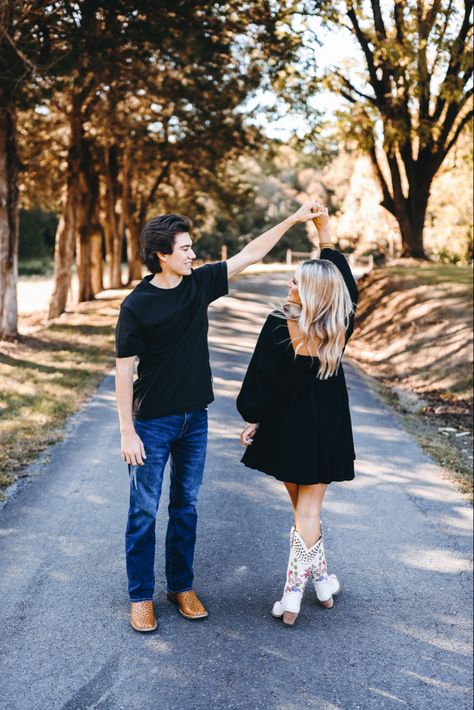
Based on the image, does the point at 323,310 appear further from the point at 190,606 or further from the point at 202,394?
the point at 190,606

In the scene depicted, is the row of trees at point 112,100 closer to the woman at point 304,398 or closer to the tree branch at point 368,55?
the tree branch at point 368,55

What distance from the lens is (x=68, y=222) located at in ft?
63.5

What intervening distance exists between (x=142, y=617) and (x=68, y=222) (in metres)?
16.7

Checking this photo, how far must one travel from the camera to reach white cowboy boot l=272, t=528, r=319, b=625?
4199mm

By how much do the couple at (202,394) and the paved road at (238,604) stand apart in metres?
0.27

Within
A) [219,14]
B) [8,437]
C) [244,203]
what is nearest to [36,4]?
[219,14]

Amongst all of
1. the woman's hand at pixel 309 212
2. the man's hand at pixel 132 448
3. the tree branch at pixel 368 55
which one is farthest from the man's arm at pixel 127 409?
the tree branch at pixel 368 55

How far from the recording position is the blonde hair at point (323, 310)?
Result: 380cm

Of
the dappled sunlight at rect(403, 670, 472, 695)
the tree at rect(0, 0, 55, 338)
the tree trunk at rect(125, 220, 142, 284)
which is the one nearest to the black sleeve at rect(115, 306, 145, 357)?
the dappled sunlight at rect(403, 670, 472, 695)

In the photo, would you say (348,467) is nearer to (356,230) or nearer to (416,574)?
(416,574)

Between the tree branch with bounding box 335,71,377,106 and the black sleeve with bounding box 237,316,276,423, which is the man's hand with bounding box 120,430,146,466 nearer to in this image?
the black sleeve with bounding box 237,316,276,423

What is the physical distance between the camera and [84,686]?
11.4 ft

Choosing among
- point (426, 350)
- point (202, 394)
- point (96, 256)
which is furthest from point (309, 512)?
point (96, 256)

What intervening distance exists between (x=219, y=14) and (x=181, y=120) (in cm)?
894
